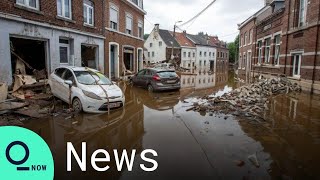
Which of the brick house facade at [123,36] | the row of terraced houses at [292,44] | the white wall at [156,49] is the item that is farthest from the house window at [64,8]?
the white wall at [156,49]

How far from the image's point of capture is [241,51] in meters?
37.3

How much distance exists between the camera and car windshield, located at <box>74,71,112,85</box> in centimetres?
975

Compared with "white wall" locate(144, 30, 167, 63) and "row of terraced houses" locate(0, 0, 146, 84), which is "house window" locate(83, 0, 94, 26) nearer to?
"row of terraced houses" locate(0, 0, 146, 84)

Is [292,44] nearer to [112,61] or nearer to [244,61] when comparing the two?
[112,61]

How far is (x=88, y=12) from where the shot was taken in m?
17.1

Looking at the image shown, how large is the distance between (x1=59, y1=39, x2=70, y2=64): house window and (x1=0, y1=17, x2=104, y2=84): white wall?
0.84ft

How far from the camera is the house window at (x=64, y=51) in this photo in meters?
14.4

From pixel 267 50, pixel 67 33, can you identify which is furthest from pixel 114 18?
pixel 267 50

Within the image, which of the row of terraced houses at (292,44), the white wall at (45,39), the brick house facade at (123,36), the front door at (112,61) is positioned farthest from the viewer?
the front door at (112,61)

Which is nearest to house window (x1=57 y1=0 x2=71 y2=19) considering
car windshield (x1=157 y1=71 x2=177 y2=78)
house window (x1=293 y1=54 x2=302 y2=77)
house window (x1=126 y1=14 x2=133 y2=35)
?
car windshield (x1=157 y1=71 x2=177 y2=78)

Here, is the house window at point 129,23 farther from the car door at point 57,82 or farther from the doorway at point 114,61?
the car door at point 57,82

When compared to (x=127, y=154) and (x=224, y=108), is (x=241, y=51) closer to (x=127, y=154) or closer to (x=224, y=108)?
(x=224, y=108)

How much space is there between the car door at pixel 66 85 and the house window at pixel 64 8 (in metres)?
5.58

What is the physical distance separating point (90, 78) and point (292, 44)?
14.0 metres
